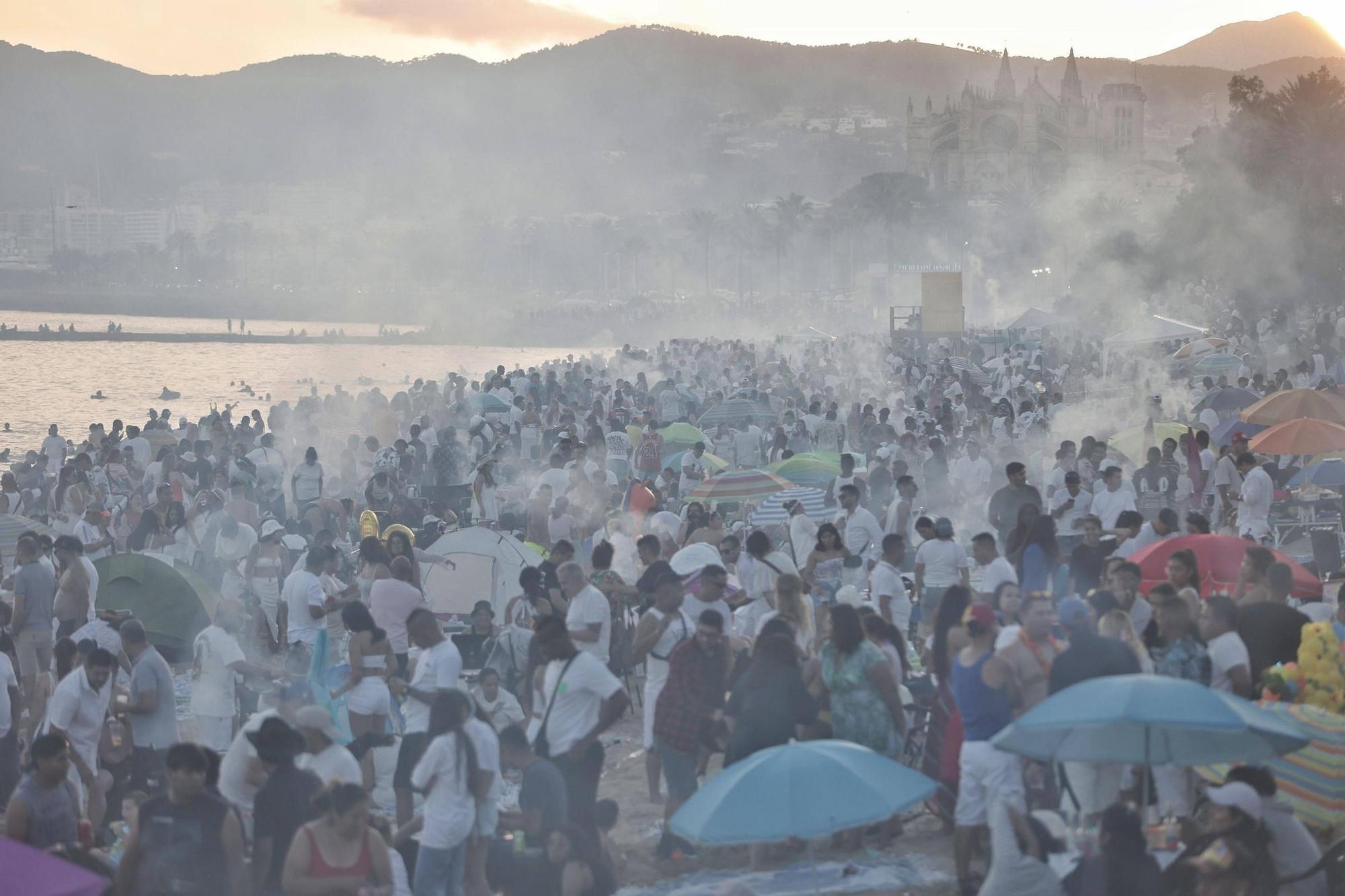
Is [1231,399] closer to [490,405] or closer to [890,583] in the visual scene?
[490,405]

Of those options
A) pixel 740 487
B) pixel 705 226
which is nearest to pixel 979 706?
pixel 740 487

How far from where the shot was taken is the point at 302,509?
16875mm

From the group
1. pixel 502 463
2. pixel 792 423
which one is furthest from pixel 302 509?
pixel 792 423

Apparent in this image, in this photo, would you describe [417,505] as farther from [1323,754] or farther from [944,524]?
[1323,754]

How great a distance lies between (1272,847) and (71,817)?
198 inches

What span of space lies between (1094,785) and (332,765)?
137 inches

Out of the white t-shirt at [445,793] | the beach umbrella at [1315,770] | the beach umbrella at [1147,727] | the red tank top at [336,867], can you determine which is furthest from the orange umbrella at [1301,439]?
the red tank top at [336,867]

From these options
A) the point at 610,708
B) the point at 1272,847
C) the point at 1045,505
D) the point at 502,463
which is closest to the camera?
the point at 1272,847

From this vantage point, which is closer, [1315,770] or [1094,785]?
[1315,770]

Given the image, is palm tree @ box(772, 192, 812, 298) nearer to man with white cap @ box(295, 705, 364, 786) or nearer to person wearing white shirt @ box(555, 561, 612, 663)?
person wearing white shirt @ box(555, 561, 612, 663)

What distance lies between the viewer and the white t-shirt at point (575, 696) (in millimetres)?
7434

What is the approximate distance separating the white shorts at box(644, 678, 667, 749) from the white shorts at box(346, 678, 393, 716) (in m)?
1.43

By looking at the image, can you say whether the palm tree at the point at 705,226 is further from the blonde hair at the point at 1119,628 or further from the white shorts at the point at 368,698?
the blonde hair at the point at 1119,628

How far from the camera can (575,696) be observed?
24.6ft
